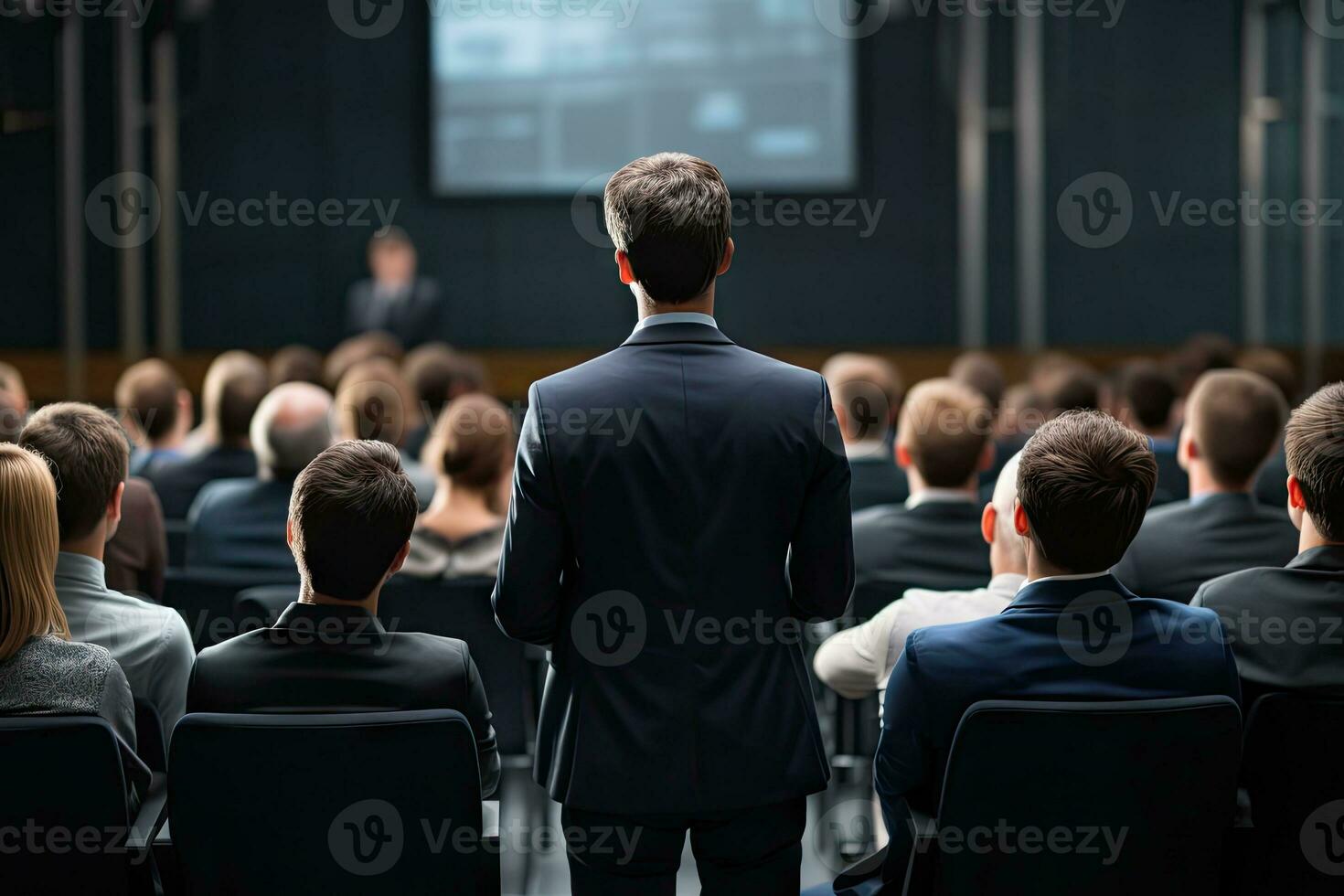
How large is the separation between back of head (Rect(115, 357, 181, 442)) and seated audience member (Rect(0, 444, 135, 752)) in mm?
2289

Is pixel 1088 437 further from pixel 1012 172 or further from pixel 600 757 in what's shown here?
pixel 1012 172

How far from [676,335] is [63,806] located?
101 cm

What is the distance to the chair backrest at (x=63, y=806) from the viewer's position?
1.69m

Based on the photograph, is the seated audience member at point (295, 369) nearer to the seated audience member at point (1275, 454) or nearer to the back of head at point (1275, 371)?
the seated audience member at point (1275, 454)

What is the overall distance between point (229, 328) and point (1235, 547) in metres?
7.19

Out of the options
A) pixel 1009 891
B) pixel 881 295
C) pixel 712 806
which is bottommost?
pixel 1009 891

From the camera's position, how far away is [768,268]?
8727 millimetres

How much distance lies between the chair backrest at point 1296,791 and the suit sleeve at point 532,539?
96 cm

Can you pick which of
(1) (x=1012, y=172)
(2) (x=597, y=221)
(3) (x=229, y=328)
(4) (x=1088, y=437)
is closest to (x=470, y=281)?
(2) (x=597, y=221)

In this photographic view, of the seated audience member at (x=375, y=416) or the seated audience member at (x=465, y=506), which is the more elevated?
the seated audience member at (x=375, y=416)

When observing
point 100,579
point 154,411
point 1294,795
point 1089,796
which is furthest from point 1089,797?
point 154,411

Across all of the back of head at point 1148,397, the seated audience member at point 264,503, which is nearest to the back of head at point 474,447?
the seated audience member at point 264,503

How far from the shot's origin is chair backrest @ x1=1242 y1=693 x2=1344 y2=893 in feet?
5.80

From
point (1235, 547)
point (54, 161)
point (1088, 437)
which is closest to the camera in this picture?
point (1088, 437)
